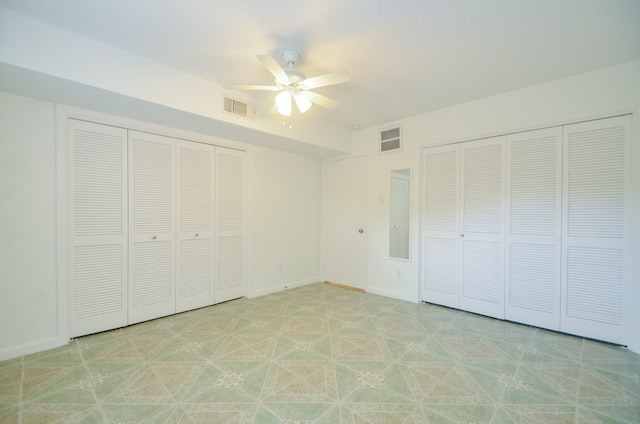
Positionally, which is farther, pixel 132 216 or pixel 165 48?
pixel 132 216

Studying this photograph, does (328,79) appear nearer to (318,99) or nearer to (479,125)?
(318,99)

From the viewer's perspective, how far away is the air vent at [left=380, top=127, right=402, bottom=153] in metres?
4.30

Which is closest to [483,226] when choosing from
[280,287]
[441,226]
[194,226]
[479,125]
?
[441,226]

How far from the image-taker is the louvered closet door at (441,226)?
12.5 ft

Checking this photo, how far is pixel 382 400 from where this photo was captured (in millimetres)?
1964

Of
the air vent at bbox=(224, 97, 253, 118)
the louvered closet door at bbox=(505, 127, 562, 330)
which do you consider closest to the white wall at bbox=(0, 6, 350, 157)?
the air vent at bbox=(224, 97, 253, 118)

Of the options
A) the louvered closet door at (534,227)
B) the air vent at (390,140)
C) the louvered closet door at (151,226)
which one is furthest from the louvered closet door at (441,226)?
the louvered closet door at (151,226)

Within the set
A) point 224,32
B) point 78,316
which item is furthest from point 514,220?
point 78,316

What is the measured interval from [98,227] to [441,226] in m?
4.14

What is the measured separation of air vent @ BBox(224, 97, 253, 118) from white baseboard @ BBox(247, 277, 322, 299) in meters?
2.54

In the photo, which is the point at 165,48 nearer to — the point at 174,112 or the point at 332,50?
the point at 174,112

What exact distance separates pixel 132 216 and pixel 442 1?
3548 mm

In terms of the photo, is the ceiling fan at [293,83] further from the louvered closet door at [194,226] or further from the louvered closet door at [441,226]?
the louvered closet door at [441,226]

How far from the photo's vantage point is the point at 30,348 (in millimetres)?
2549
